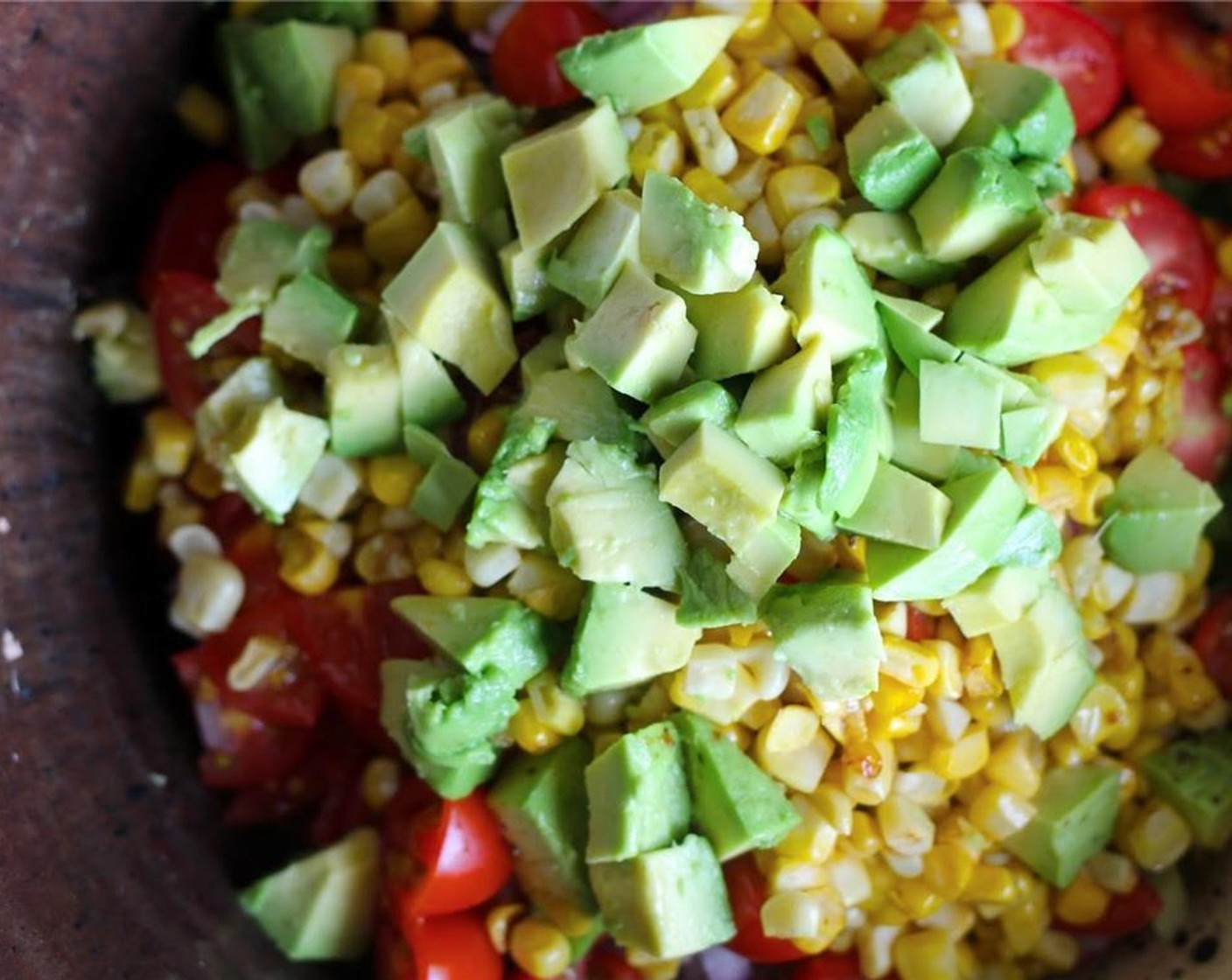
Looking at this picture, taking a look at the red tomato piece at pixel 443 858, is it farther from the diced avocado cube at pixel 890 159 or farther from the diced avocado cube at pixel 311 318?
the diced avocado cube at pixel 890 159

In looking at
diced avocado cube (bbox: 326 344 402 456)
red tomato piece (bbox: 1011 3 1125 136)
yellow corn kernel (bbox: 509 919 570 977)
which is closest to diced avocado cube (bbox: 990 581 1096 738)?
yellow corn kernel (bbox: 509 919 570 977)

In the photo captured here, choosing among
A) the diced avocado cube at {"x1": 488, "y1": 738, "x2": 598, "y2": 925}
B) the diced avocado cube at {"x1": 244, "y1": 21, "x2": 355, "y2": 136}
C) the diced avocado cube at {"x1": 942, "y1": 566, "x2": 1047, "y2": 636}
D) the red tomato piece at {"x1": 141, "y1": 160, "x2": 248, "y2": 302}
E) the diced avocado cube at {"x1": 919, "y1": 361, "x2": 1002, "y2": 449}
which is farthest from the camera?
the red tomato piece at {"x1": 141, "y1": 160, "x2": 248, "y2": 302}

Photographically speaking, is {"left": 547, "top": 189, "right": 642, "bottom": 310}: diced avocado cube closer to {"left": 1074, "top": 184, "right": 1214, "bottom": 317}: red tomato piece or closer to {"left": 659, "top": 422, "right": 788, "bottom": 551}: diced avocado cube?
{"left": 659, "top": 422, "right": 788, "bottom": 551}: diced avocado cube

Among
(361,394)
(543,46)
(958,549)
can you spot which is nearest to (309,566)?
(361,394)

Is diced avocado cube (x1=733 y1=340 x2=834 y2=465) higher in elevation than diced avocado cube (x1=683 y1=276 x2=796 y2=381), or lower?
lower

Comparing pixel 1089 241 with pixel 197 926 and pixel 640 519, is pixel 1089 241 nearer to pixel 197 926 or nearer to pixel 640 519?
pixel 640 519
